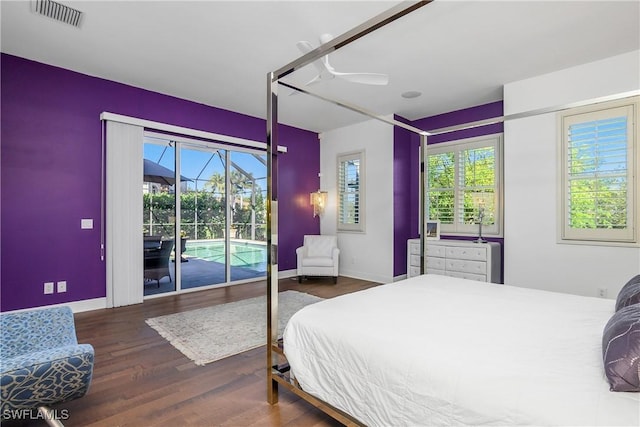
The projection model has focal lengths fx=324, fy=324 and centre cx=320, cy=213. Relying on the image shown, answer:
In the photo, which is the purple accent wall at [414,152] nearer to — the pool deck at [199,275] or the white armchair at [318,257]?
the white armchair at [318,257]

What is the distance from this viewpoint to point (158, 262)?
4.79 m

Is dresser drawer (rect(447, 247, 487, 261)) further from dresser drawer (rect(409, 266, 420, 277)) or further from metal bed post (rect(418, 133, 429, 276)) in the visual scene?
metal bed post (rect(418, 133, 429, 276))

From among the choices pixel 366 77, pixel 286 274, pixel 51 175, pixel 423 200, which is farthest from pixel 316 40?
pixel 286 274

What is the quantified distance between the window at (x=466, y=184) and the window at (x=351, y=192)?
1.25 m

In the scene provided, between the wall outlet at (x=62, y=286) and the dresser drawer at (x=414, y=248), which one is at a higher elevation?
the dresser drawer at (x=414, y=248)

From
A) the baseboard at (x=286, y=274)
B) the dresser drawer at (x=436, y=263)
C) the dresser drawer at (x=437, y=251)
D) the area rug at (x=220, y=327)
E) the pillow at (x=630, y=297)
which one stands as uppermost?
the pillow at (x=630, y=297)

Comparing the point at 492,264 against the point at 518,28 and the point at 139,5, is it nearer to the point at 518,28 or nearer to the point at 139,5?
the point at 518,28

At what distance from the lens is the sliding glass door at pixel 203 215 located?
4.77 meters

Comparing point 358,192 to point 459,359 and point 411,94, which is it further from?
point 459,359

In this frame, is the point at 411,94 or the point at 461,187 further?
the point at 461,187

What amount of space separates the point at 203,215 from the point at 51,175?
6.49 feet

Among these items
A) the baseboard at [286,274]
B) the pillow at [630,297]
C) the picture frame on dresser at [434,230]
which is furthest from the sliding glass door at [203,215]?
the pillow at [630,297]

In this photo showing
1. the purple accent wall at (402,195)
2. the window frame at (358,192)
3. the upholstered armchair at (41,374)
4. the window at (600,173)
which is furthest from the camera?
the window frame at (358,192)

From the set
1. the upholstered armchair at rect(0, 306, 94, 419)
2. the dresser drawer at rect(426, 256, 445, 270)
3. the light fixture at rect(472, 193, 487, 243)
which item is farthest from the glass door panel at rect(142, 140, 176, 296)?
the light fixture at rect(472, 193, 487, 243)
